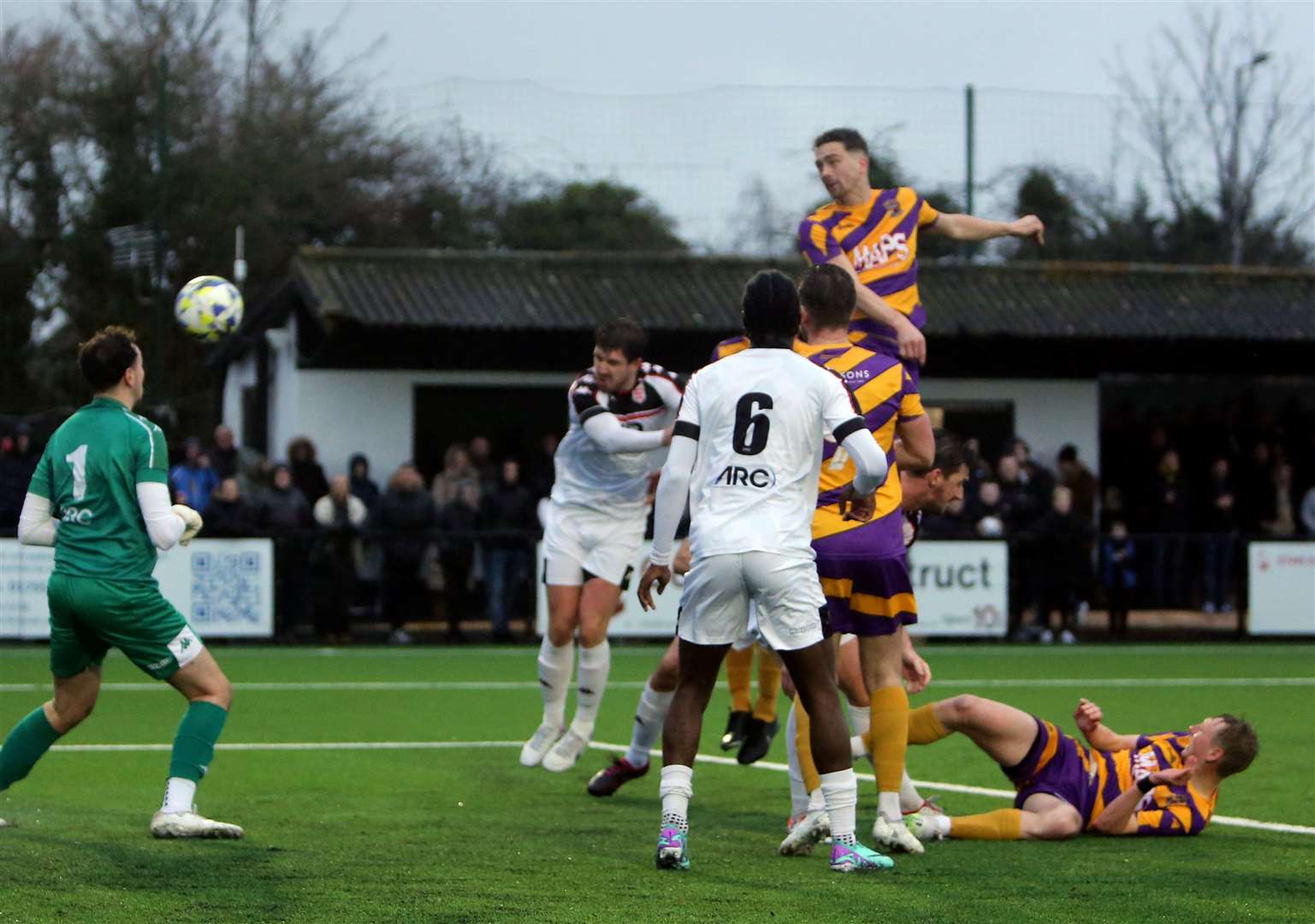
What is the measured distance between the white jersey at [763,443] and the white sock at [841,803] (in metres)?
0.76

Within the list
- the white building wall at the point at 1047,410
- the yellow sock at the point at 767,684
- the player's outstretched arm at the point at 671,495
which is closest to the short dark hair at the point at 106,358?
the player's outstretched arm at the point at 671,495

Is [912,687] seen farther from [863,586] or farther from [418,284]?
[418,284]

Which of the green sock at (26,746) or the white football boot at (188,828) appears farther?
the green sock at (26,746)

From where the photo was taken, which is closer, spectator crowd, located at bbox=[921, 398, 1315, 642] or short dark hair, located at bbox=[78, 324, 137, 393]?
short dark hair, located at bbox=[78, 324, 137, 393]

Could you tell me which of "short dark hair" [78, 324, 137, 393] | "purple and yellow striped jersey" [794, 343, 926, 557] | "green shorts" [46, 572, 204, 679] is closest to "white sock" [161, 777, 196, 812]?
"green shorts" [46, 572, 204, 679]

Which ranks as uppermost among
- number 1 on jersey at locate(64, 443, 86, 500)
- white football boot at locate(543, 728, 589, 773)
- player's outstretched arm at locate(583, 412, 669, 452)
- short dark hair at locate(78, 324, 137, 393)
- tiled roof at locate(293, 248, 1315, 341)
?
tiled roof at locate(293, 248, 1315, 341)

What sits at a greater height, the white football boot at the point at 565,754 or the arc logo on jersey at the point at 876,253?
the arc logo on jersey at the point at 876,253

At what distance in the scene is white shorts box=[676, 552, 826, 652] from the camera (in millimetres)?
6438

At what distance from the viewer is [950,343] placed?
25.0m

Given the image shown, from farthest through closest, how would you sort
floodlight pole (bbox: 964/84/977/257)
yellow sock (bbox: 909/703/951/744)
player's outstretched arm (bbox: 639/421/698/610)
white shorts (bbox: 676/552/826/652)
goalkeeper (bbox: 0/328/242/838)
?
floodlight pole (bbox: 964/84/977/257) → yellow sock (bbox: 909/703/951/744) → goalkeeper (bbox: 0/328/242/838) → player's outstretched arm (bbox: 639/421/698/610) → white shorts (bbox: 676/552/826/652)

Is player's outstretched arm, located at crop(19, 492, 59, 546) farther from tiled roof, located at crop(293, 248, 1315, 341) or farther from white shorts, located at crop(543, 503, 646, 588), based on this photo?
→ tiled roof, located at crop(293, 248, 1315, 341)

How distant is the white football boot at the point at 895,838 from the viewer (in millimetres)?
6945

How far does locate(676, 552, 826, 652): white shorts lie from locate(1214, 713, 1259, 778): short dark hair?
5.93 ft

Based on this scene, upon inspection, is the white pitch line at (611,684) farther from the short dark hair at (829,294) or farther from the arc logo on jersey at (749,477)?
the arc logo on jersey at (749,477)
